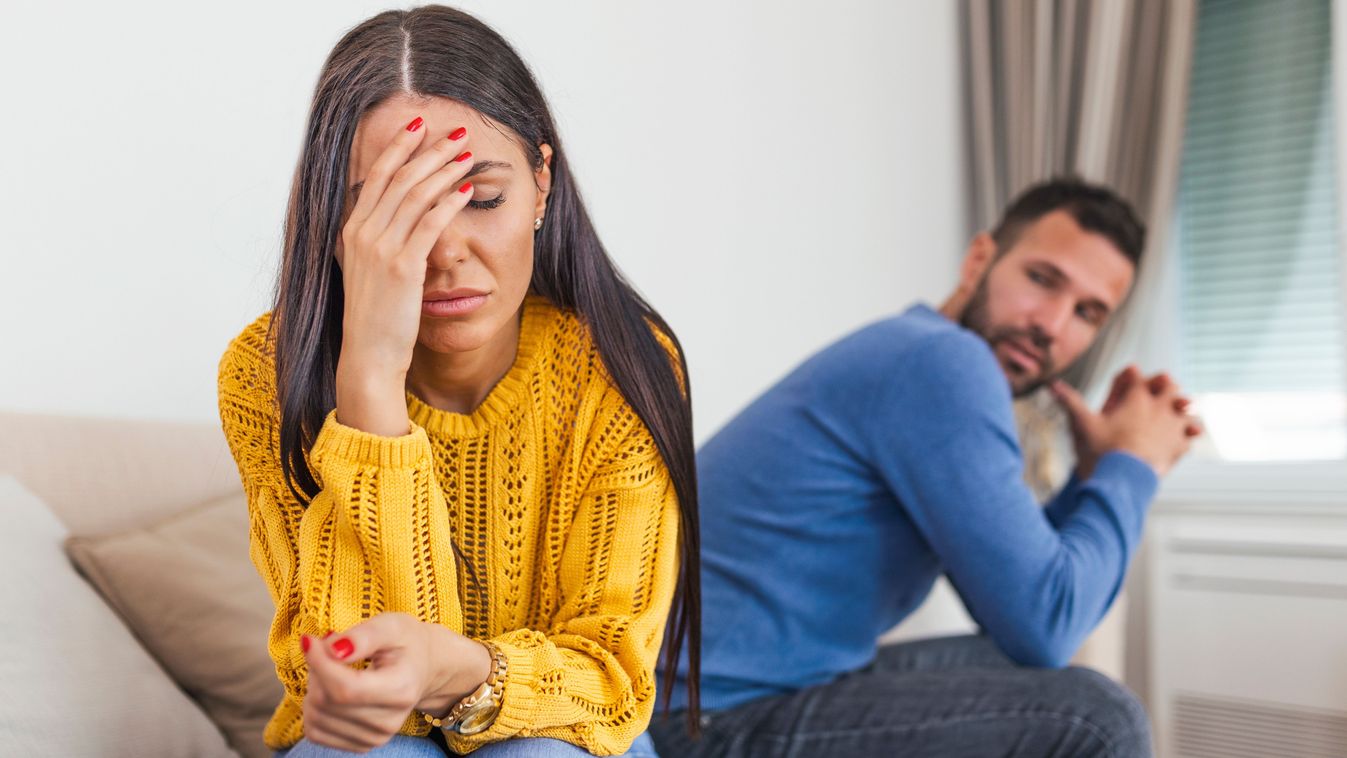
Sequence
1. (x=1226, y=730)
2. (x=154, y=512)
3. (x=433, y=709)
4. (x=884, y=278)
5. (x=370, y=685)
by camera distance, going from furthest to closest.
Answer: (x=884, y=278)
(x=1226, y=730)
(x=154, y=512)
(x=433, y=709)
(x=370, y=685)

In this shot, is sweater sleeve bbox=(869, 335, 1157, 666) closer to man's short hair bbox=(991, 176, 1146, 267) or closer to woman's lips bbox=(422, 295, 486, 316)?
man's short hair bbox=(991, 176, 1146, 267)

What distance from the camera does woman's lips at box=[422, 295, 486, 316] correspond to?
99cm

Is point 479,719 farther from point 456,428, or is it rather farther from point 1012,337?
point 1012,337

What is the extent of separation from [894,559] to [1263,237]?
1.89m

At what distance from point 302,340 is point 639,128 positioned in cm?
137

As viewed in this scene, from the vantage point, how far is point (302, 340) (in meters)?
0.97

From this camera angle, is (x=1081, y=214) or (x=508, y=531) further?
(x=1081, y=214)

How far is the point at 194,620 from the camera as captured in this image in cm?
128

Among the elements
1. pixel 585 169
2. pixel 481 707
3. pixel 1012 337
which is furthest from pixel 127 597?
pixel 1012 337

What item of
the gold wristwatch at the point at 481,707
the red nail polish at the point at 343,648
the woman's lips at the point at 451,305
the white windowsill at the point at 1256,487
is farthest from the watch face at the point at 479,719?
the white windowsill at the point at 1256,487

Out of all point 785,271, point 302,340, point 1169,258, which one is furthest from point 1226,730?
point 302,340

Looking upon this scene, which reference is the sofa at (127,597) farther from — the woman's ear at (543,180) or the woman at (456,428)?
the woman's ear at (543,180)

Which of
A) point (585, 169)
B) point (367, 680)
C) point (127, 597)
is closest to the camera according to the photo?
point (367, 680)

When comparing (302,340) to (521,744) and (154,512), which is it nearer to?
(521,744)
